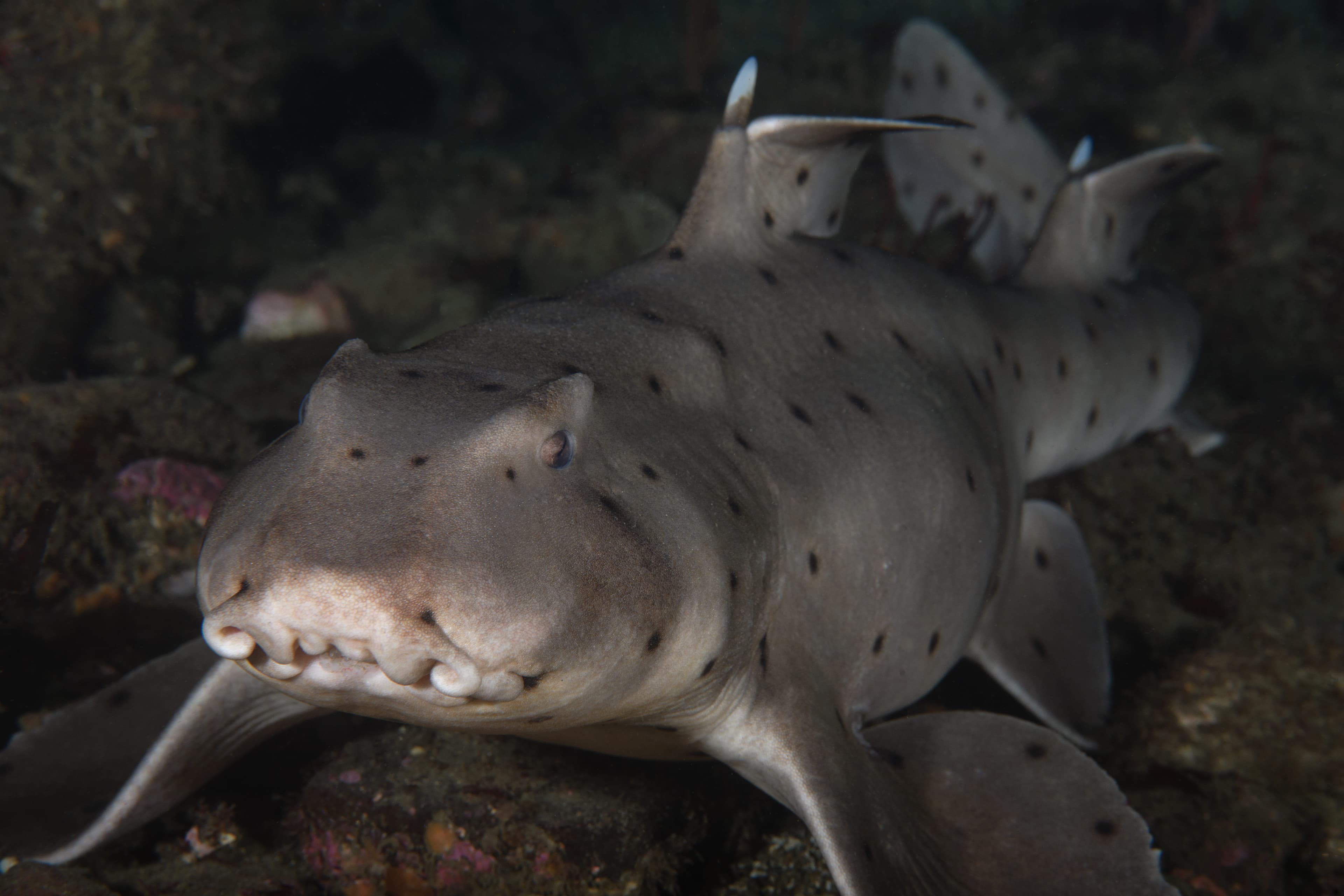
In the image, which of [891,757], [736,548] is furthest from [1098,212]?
[736,548]

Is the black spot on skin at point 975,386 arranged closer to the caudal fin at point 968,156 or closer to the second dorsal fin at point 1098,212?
the second dorsal fin at point 1098,212

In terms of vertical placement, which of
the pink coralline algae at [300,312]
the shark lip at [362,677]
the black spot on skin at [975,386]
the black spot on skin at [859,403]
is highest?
the shark lip at [362,677]

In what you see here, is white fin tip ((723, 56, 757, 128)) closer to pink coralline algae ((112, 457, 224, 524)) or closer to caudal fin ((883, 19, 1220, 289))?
caudal fin ((883, 19, 1220, 289))

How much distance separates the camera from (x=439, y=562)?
1617 mm

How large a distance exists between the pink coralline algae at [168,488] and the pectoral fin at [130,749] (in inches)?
51.5

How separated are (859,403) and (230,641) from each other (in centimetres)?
229

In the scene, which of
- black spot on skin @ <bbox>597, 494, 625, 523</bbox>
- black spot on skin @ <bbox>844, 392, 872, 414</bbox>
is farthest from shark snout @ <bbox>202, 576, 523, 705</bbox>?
black spot on skin @ <bbox>844, 392, 872, 414</bbox>

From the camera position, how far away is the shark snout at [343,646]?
155 centimetres

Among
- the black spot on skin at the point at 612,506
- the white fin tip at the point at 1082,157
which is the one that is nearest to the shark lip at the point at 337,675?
the black spot on skin at the point at 612,506

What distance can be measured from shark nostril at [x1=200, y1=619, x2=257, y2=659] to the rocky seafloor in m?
1.35

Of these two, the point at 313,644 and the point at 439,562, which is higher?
the point at 439,562

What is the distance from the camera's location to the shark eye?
191cm

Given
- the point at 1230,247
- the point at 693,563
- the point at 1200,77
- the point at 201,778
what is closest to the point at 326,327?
the point at 201,778

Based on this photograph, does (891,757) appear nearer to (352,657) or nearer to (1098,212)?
(352,657)
